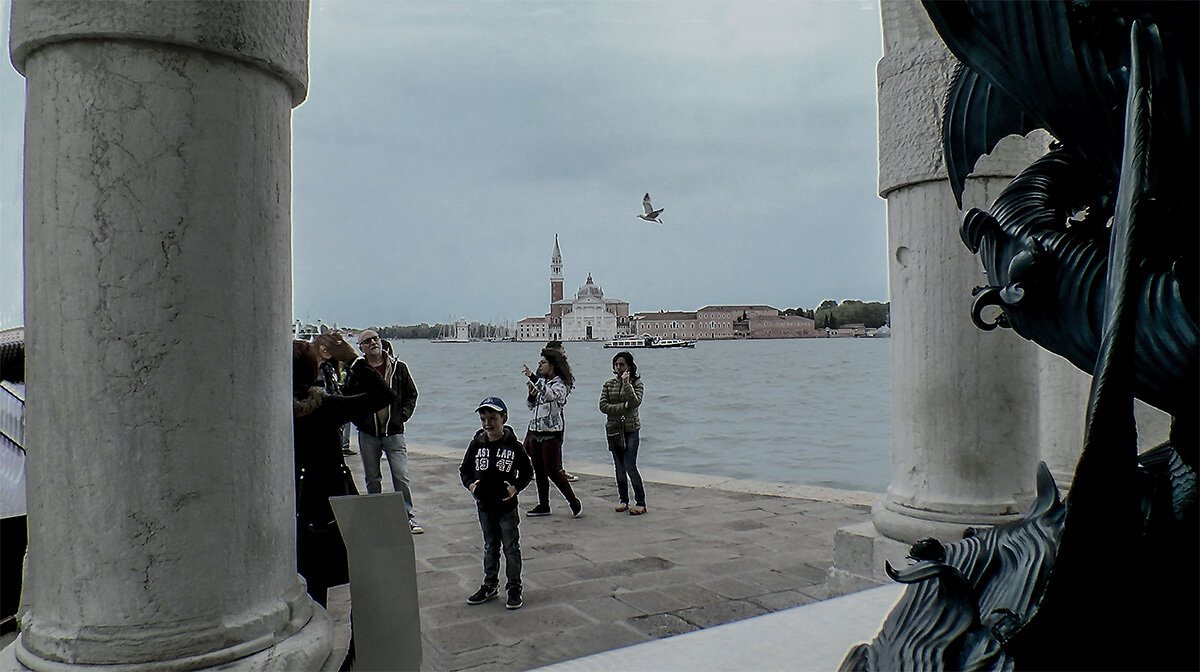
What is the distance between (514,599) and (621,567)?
91 centimetres

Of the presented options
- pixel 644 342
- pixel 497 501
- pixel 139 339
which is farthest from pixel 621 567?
pixel 644 342

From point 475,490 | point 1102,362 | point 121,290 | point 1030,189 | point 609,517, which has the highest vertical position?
point 1030,189

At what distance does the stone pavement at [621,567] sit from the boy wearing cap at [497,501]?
0.35ft

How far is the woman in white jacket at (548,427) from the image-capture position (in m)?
6.10

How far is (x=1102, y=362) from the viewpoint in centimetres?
126

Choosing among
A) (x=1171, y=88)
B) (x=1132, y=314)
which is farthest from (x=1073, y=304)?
(x=1171, y=88)

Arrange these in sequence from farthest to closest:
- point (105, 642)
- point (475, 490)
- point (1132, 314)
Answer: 1. point (475, 490)
2. point (105, 642)
3. point (1132, 314)

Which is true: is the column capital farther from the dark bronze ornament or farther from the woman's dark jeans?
the woman's dark jeans

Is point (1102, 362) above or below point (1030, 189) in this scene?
below

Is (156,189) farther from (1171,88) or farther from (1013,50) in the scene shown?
(1171,88)

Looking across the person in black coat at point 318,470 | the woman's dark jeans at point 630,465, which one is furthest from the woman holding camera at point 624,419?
the person in black coat at point 318,470

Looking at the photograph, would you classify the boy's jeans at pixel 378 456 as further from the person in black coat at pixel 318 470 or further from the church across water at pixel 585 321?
the church across water at pixel 585 321

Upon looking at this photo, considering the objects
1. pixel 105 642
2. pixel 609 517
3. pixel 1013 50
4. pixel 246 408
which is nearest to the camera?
pixel 1013 50

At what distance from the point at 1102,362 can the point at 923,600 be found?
0.51 meters
